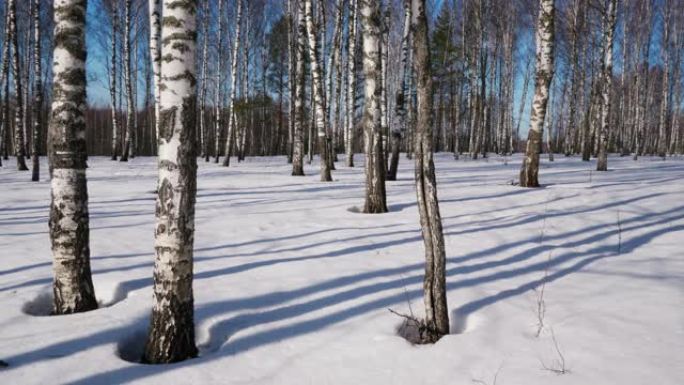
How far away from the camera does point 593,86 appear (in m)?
22.2

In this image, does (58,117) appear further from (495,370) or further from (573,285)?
(573,285)

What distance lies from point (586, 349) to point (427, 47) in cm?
226

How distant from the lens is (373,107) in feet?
23.6

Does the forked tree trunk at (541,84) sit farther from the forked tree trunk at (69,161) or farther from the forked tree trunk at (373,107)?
the forked tree trunk at (69,161)

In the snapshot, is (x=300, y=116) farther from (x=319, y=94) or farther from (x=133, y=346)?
(x=133, y=346)

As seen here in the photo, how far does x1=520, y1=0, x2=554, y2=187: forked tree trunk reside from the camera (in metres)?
8.84

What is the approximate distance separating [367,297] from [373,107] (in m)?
4.11

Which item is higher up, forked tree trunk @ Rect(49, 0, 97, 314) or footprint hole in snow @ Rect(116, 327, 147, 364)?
forked tree trunk @ Rect(49, 0, 97, 314)

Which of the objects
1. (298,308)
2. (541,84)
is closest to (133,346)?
(298,308)

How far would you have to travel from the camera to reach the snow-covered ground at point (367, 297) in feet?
8.80

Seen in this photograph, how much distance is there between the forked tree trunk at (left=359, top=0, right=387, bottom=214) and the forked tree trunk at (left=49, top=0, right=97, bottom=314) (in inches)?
174

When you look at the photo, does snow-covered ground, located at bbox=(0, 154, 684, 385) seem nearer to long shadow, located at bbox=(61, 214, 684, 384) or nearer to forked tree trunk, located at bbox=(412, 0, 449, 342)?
long shadow, located at bbox=(61, 214, 684, 384)

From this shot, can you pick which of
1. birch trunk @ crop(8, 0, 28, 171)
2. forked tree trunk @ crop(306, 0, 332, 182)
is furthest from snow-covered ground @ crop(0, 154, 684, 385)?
birch trunk @ crop(8, 0, 28, 171)

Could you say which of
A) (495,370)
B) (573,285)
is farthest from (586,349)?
(573,285)
